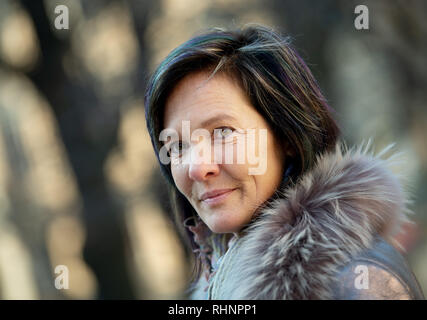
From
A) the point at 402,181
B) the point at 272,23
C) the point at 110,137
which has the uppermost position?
the point at 272,23

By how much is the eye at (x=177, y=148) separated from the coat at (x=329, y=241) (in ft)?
1.07

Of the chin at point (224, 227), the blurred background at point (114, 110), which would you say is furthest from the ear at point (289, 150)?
the blurred background at point (114, 110)

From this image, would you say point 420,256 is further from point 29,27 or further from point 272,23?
point 29,27

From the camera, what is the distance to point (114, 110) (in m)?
4.14

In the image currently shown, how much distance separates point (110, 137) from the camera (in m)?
4.16

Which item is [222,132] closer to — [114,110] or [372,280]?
[372,280]

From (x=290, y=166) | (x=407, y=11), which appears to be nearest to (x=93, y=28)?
(x=407, y=11)

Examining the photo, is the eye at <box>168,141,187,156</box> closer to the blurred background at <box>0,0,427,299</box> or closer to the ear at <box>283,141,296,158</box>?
the ear at <box>283,141,296,158</box>

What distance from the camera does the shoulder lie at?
1135 mm

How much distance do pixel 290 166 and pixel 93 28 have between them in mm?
3261

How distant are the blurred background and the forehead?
270cm

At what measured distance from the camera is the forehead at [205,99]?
4.69ft

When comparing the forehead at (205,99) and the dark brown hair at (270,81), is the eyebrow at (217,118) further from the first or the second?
the dark brown hair at (270,81)

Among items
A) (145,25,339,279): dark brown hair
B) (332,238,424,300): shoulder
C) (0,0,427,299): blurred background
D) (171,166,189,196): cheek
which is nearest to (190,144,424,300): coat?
(332,238,424,300): shoulder
